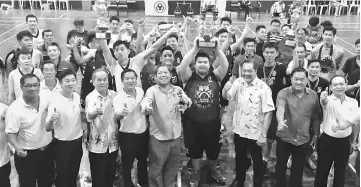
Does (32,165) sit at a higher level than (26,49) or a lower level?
lower

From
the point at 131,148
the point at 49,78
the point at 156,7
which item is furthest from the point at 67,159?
the point at 156,7

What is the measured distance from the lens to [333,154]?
527 cm

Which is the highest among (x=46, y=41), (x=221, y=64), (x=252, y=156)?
(x=46, y=41)

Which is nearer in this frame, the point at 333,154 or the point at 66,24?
the point at 333,154

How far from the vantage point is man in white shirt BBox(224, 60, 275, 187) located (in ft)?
17.3

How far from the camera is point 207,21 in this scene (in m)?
7.10

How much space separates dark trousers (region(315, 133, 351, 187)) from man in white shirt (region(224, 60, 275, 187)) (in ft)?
2.65

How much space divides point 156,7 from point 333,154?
19.5 m

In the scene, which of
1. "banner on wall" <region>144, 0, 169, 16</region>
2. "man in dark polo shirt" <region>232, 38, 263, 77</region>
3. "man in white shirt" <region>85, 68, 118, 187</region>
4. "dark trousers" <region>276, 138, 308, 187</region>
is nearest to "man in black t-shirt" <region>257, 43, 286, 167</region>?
"man in dark polo shirt" <region>232, 38, 263, 77</region>

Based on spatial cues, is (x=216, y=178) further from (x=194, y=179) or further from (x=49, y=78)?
(x=49, y=78)

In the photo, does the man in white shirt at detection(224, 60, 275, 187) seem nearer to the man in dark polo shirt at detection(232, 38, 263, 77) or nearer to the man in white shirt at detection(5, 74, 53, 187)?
the man in dark polo shirt at detection(232, 38, 263, 77)

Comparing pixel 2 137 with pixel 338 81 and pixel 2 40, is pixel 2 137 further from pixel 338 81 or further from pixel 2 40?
pixel 2 40

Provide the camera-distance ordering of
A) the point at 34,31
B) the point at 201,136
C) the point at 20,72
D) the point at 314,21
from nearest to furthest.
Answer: the point at 201,136
the point at 20,72
the point at 34,31
the point at 314,21

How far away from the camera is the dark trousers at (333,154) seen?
5.19 m
